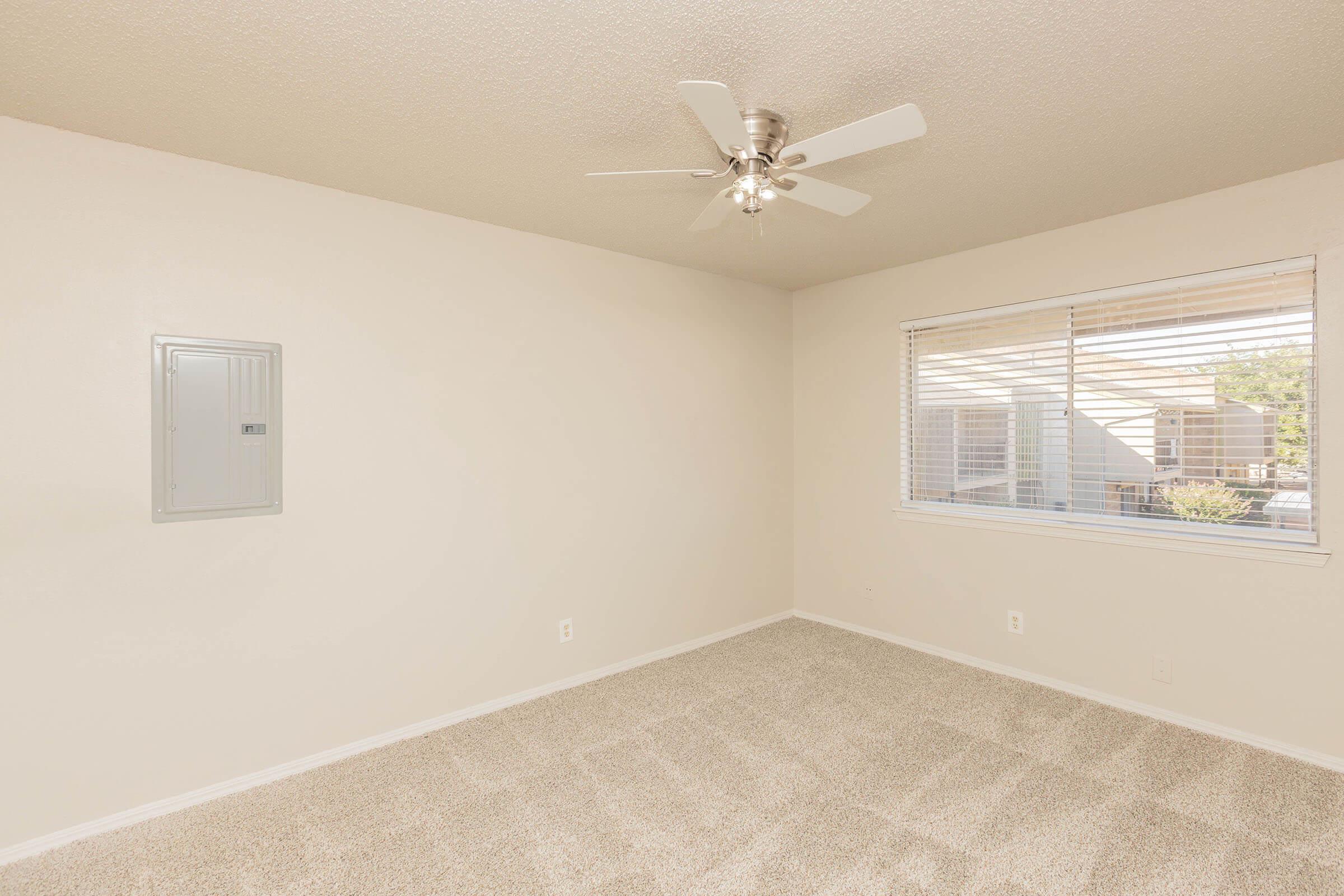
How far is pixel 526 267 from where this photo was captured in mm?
3229

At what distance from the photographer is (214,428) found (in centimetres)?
239

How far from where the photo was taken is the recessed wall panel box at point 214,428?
229cm

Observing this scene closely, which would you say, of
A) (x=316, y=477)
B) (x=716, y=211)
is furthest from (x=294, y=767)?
(x=716, y=211)

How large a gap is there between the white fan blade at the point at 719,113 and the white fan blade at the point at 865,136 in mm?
161

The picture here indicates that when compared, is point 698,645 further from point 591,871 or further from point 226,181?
point 226,181

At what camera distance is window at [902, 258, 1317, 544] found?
105 inches

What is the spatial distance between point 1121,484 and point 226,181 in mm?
4110

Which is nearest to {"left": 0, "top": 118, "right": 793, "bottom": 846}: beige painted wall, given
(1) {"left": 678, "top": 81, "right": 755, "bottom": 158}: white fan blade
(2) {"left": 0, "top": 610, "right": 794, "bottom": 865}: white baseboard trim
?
(2) {"left": 0, "top": 610, "right": 794, "bottom": 865}: white baseboard trim

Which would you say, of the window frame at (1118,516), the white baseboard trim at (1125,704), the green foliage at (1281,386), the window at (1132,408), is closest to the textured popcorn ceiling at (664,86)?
the window frame at (1118,516)

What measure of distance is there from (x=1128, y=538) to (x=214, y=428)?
395cm

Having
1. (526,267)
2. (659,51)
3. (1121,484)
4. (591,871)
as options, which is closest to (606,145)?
(659,51)

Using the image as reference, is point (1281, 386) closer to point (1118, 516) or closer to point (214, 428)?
point (1118, 516)

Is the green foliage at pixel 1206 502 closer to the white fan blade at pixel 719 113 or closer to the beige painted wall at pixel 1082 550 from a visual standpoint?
the beige painted wall at pixel 1082 550

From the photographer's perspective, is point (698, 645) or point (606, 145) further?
point (698, 645)
